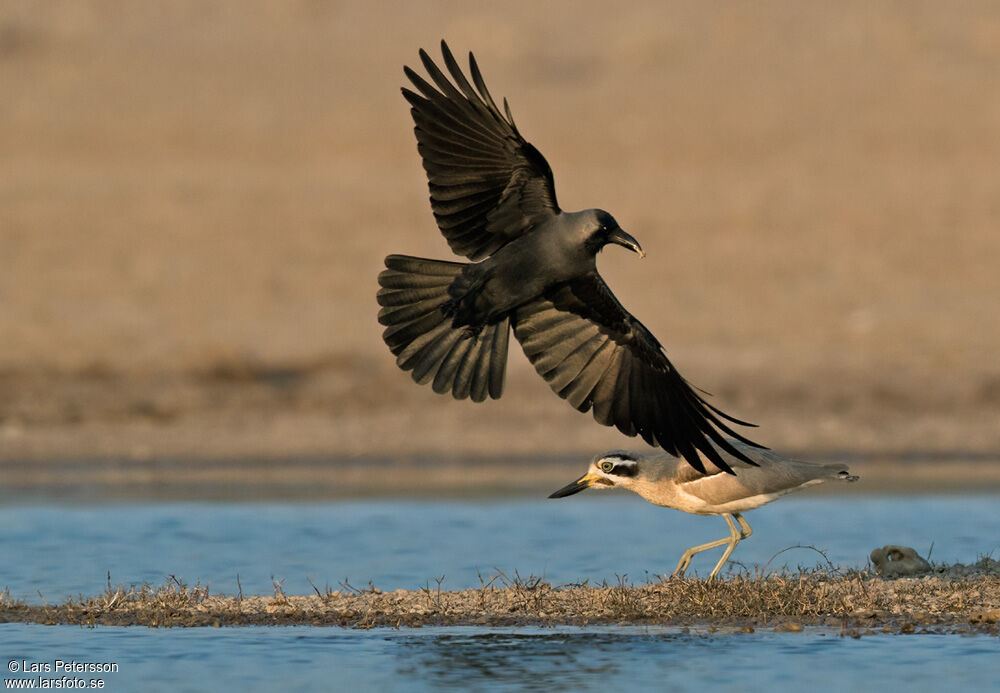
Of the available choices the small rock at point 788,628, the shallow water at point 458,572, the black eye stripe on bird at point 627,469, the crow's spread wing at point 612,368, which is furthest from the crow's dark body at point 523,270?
the small rock at point 788,628

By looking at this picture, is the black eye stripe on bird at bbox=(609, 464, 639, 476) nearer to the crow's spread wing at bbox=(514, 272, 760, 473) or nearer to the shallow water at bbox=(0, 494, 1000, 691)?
the crow's spread wing at bbox=(514, 272, 760, 473)

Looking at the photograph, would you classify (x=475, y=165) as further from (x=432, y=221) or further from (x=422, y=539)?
(x=432, y=221)

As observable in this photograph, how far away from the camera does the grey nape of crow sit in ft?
32.1

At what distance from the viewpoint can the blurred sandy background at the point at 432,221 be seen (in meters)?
22.2

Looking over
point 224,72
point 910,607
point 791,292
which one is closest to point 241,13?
point 224,72

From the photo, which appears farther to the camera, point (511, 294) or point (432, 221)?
point (432, 221)

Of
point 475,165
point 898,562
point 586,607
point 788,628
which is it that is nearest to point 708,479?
point 586,607

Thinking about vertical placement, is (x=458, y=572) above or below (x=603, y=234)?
below

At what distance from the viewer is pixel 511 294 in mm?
10109

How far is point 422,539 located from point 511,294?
4.60 metres

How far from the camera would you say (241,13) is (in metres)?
47.5

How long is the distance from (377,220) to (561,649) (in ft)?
71.9

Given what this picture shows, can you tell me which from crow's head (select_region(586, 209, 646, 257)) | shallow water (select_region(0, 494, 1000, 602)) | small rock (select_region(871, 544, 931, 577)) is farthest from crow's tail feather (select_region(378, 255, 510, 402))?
small rock (select_region(871, 544, 931, 577))

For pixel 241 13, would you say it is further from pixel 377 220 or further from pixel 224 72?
pixel 377 220
